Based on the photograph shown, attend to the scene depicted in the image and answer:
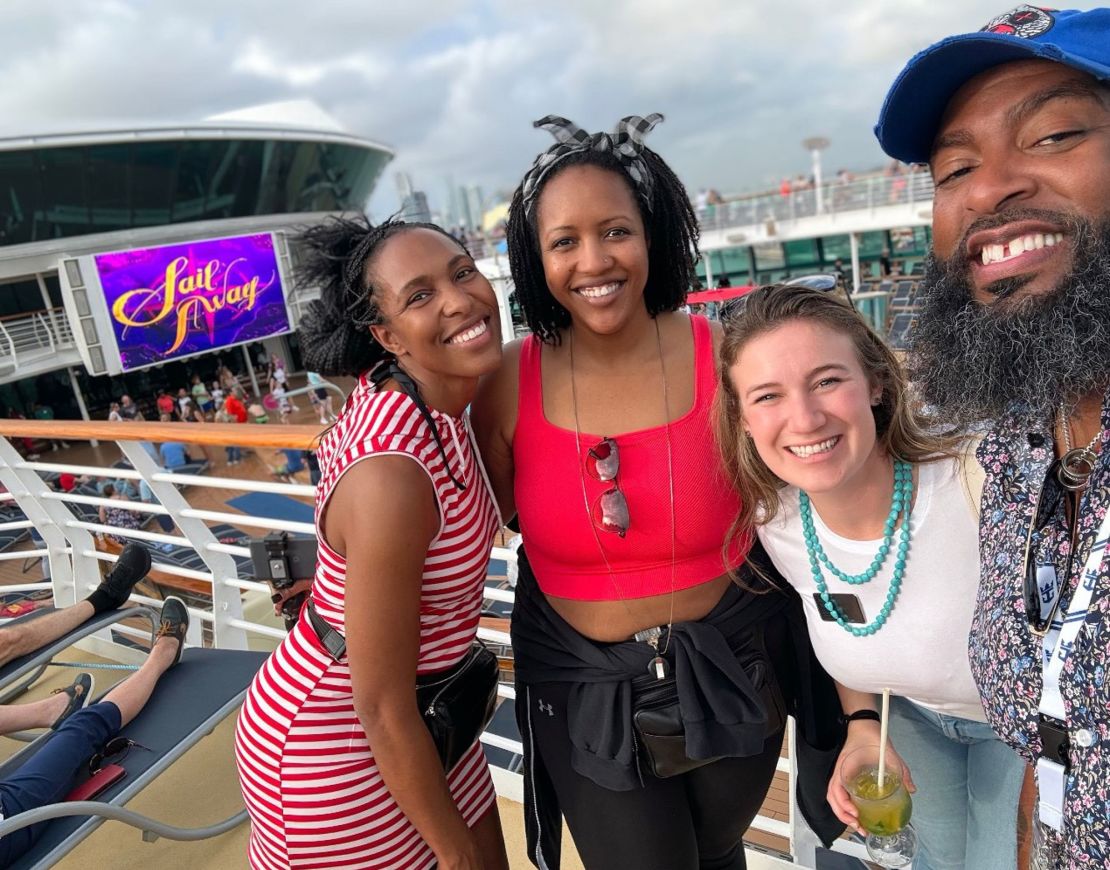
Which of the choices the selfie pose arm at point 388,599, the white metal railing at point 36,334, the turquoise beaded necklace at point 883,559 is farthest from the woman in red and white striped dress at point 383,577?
the white metal railing at point 36,334

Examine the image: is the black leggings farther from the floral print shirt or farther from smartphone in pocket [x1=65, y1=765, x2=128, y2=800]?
smartphone in pocket [x1=65, y1=765, x2=128, y2=800]

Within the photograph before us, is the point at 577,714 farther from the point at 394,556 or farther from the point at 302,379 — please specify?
the point at 302,379

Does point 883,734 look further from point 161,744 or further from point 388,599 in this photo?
point 161,744

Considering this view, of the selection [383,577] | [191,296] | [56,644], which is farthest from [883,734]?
[191,296]

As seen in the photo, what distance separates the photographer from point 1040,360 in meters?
1.02

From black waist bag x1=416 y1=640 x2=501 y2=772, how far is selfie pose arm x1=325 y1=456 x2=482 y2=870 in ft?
0.28

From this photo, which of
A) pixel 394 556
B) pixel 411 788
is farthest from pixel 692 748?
pixel 394 556

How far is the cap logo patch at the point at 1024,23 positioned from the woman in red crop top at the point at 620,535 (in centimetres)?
67

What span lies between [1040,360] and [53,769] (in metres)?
2.56

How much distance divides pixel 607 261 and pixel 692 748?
3.21 ft

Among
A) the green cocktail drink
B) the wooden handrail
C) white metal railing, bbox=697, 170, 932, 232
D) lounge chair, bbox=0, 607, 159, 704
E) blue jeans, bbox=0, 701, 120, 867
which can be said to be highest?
white metal railing, bbox=697, 170, 932, 232

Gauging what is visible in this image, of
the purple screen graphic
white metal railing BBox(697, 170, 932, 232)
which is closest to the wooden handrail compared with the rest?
the purple screen graphic

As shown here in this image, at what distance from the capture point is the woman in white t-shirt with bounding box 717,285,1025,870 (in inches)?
51.2

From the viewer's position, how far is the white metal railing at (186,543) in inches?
81.4
